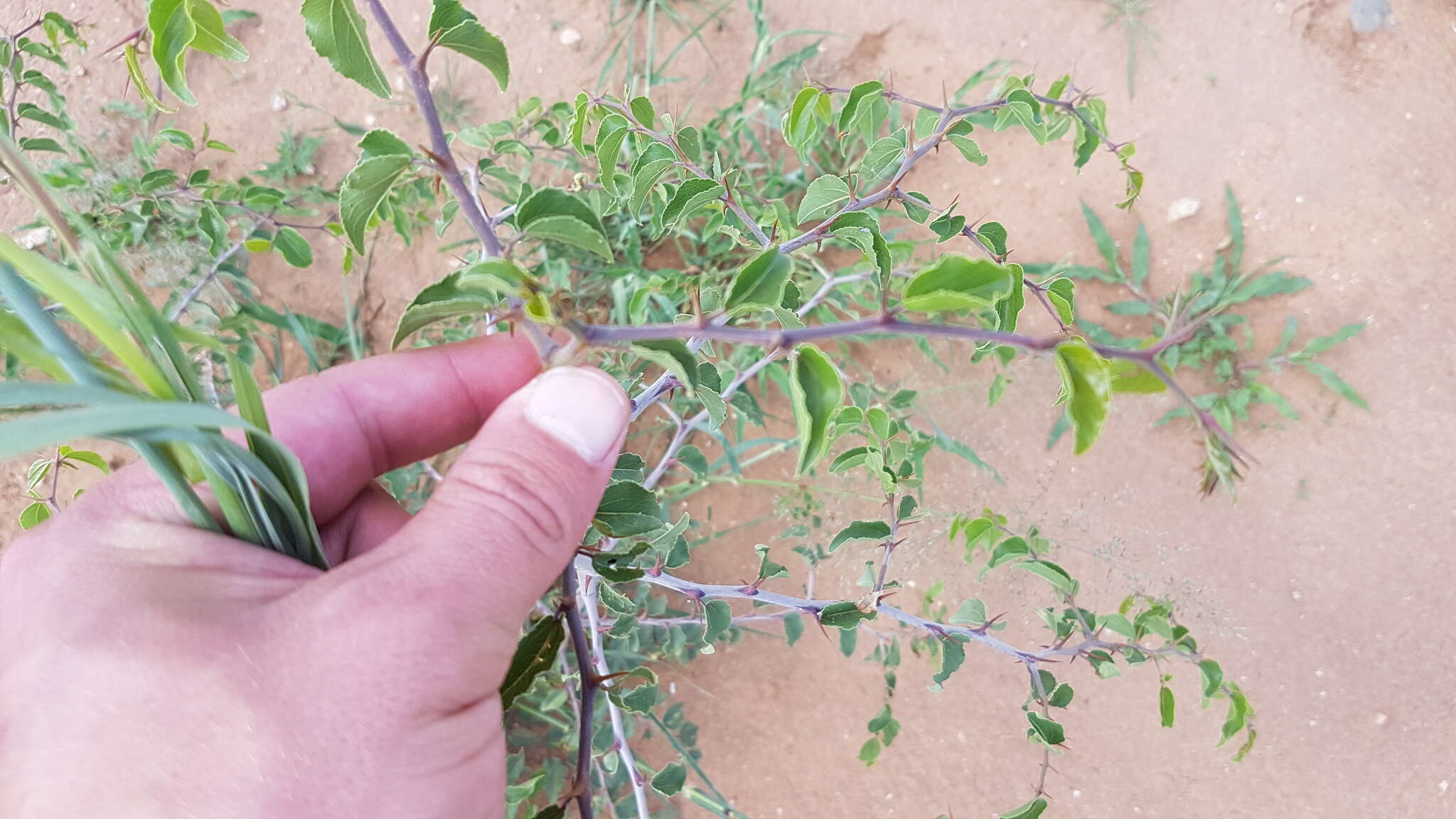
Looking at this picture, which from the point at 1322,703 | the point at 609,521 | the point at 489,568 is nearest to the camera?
the point at 489,568

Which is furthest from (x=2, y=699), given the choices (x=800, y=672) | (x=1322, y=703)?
(x=1322, y=703)

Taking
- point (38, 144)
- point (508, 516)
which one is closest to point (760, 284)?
point (508, 516)

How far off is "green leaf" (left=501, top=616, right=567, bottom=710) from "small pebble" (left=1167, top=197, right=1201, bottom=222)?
2322 millimetres

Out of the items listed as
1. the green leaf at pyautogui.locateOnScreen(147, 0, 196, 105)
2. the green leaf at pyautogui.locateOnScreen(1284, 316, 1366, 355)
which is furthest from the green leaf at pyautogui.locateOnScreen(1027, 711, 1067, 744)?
the green leaf at pyautogui.locateOnScreen(1284, 316, 1366, 355)

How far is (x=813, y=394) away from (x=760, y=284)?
0.11 meters

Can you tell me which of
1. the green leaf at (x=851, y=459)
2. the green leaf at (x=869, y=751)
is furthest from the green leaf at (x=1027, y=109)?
the green leaf at (x=869, y=751)

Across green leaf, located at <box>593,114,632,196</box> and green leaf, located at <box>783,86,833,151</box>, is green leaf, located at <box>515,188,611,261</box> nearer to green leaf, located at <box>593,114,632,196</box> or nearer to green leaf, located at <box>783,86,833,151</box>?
green leaf, located at <box>593,114,632,196</box>

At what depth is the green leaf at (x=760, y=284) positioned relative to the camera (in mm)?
639

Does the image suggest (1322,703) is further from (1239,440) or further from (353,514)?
(353,514)

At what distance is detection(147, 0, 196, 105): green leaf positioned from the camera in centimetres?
59

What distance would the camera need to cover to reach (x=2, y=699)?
2.25 ft

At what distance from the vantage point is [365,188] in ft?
2.06

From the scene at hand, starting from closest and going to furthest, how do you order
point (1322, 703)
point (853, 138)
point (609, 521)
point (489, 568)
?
point (489, 568)
point (609, 521)
point (853, 138)
point (1322, 703)

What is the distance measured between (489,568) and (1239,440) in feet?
7.68
